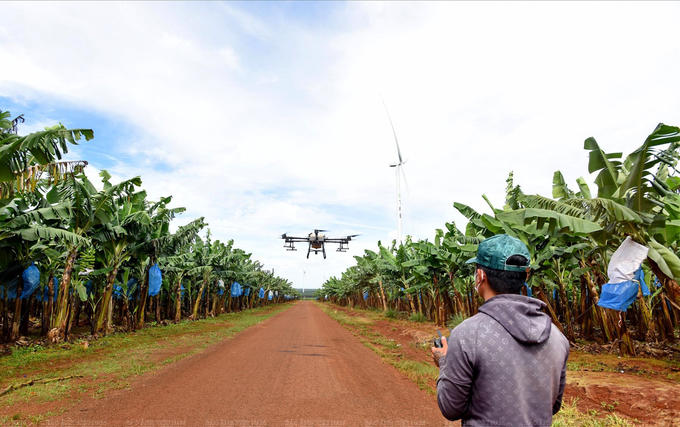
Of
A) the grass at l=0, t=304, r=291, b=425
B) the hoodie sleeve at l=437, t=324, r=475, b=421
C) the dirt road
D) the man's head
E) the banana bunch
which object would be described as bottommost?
the dirt road

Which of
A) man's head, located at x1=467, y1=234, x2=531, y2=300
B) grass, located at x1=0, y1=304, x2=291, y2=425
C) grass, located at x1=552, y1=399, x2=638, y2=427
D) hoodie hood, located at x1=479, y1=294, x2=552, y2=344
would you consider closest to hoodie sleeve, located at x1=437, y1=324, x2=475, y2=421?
hoodie hood, located at x1=479, y1=294, x2=552, y2=344

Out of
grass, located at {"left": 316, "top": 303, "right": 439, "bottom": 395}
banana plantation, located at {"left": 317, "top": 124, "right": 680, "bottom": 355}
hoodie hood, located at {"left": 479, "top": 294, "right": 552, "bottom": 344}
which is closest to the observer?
hoodie hood, located at {"left": 479, "top": 294, "right": 552, "bottom": 344}

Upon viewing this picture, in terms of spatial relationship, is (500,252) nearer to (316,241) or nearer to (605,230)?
(605,230)

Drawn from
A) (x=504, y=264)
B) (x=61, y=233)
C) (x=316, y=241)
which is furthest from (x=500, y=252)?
(x=316, y=241)

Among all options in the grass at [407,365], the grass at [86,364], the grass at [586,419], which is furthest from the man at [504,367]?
the grass at [86,364]

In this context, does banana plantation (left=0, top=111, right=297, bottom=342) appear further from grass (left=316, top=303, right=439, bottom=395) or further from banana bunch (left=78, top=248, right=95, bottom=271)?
grass (left=316, top=303, right=439, bottom=395)

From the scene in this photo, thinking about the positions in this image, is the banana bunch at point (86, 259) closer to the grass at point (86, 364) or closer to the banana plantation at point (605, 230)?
the grass at point (86, 364)

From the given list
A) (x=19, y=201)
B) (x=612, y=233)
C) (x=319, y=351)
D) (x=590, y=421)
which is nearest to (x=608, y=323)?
(x=612, y=233)
